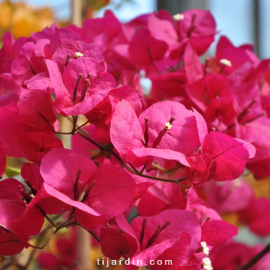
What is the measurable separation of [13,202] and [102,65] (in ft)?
0.53

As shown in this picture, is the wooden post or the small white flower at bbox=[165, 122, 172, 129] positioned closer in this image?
the small white flower at bbox=[165, 122, 172, 129]

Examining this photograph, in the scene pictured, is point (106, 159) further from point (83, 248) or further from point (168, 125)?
point (83, 248)

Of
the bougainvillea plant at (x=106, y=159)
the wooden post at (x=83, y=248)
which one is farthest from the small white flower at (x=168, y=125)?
the wooden post at (x=83, y=248)

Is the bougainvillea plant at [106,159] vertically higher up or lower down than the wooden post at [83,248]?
higher up

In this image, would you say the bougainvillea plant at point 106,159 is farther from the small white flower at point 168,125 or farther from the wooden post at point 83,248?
the wooden post at point 83,248

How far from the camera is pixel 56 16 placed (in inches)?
50.2

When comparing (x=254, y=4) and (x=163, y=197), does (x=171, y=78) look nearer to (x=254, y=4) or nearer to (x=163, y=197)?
(x=163, y=197)

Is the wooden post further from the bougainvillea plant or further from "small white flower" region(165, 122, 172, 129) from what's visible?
"small white flower" region(165, 122, 172, 129)

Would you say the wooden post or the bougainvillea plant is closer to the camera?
the bougainvillea plant

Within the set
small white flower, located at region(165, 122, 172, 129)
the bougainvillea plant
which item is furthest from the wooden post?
small white flower, located at region(165, 122, 172, 129)

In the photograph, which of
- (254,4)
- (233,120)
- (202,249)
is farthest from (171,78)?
(254,4)

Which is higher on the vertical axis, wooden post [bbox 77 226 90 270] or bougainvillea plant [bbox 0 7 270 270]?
bougainvillea plant [bbox 0 7 270 270]

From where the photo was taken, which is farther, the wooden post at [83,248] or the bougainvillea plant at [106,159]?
the wooden post at [83,248]

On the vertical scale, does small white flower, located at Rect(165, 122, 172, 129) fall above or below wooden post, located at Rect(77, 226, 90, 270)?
above
